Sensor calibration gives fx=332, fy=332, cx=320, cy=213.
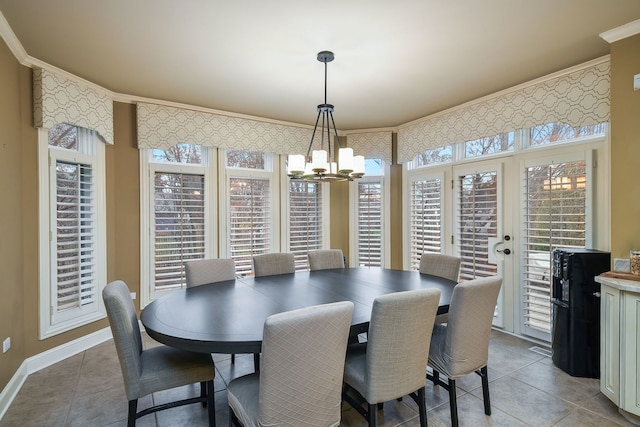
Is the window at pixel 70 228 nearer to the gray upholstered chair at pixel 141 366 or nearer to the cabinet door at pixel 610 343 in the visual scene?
the gray upholstered chair at pixel 141 366

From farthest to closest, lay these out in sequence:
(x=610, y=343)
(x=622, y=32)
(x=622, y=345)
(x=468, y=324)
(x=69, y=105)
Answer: (x=69, y=105) → (x=622, y=32) → (x=610, y=343) → (x=622, y=345) → (x=468, y=324)

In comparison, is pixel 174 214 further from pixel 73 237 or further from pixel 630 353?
pixel 630 353

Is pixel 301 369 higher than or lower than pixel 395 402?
higher

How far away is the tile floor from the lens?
2242 millimetres

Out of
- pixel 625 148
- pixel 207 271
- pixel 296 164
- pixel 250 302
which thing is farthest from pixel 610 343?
pixel 207 271

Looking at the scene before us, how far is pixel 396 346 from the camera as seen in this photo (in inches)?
70.9

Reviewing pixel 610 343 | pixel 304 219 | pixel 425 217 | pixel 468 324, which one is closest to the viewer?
pixel 468 324

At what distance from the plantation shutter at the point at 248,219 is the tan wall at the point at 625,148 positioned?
369 centimetres

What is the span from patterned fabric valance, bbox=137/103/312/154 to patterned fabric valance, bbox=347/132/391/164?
74 cm

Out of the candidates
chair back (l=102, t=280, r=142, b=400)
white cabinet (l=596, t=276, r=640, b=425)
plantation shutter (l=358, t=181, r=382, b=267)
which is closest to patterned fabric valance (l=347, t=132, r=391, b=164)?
plantation shutter (l=358, t=181, r=382, b=267)

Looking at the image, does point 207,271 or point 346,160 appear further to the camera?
point 207,271

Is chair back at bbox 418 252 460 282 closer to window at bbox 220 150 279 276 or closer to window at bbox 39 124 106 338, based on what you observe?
window at bbox 220 150 279 276

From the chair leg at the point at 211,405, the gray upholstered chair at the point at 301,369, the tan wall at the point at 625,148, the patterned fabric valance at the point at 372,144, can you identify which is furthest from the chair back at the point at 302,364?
the patterned fabric valance at the point at 372,144

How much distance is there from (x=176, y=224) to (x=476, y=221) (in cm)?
365
